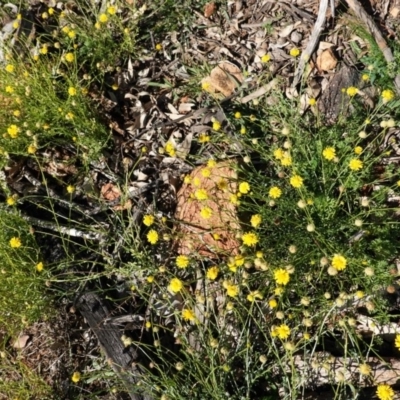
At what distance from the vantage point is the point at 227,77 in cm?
329

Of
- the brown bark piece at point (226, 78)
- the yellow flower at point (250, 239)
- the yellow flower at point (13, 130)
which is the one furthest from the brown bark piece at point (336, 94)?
the yellow flower at point (13, 130)

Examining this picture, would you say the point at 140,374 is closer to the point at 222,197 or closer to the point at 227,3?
the point at 222,197

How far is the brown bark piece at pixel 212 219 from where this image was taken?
111 inches

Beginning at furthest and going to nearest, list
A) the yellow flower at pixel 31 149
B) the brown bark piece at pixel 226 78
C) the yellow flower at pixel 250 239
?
the brown bark piece at pixel 226 78
the yellow flower at pixel 31 149
the yellow flower at pixel 250 239

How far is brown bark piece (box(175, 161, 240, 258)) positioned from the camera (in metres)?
2.81

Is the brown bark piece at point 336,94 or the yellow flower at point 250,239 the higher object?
the brown bark piece at point 336,94

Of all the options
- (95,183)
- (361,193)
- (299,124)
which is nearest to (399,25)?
(299,124)

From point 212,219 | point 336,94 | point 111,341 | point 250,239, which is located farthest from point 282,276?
point 336,94

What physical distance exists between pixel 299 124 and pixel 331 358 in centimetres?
142

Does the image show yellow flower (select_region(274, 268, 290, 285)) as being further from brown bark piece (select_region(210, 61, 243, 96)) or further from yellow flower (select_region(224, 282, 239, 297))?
brown bark piece (select_region(210, 61, 243, 96))

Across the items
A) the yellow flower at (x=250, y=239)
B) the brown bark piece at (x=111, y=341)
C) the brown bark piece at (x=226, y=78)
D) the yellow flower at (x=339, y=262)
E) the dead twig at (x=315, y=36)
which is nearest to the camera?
the yellow flower at (x=339, y=262)

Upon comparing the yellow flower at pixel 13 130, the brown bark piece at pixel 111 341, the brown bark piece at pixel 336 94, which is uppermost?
the brown bark piece at pixel 336 94

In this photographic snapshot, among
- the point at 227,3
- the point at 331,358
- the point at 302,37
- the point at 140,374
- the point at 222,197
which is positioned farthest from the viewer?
the point at 227,3

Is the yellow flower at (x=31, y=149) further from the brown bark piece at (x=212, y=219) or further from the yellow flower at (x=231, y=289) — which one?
the yellow flower at (x=231, y=289)
